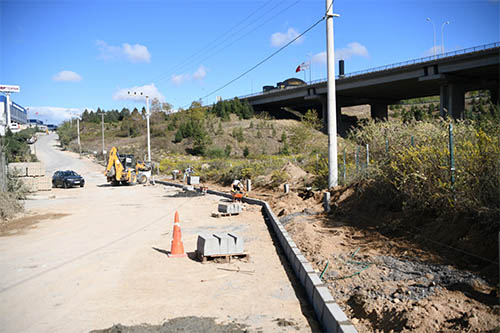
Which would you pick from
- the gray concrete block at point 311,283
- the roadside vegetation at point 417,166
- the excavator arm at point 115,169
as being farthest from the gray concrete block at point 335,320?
the excavator arm at point 115,169

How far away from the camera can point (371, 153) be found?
1473 centimetres

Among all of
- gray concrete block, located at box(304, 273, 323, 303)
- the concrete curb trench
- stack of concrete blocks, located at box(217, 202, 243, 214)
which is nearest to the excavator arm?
stack of concrete blocks, located at box(217, 202, 243, 214)

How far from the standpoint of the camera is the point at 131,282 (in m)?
7.28

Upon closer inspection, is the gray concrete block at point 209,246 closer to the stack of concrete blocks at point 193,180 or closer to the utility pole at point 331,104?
the utility pole at point 331,104

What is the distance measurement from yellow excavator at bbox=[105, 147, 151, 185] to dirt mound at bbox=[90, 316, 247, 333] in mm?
24575

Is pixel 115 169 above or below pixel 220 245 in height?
above

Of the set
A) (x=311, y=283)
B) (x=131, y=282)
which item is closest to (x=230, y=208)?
(x=131, y=282)

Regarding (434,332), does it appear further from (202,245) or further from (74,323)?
(202,245)

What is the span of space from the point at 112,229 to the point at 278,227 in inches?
216

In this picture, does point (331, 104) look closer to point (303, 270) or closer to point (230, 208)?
point (230, 208)

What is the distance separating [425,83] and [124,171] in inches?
1596

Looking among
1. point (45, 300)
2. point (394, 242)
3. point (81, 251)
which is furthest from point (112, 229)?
point (394, 242)

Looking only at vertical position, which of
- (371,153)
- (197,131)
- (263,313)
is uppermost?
(197,131)

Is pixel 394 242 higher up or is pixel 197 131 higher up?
pixel 197 131
